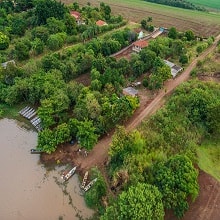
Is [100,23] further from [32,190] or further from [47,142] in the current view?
[32,190]

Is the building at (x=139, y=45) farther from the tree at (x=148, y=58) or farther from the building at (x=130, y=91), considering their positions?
the building at (x=130, y=91)

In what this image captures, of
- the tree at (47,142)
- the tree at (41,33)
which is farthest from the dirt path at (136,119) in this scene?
the tree at (41,33)

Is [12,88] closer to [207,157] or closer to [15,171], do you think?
[15,171]

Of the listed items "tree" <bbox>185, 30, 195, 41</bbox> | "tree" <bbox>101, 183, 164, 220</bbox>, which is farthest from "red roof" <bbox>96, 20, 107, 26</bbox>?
"tree" <bbox>101, 183, 164, 220</bbox>

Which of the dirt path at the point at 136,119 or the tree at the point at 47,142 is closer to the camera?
the dirt path at the point at 136,119

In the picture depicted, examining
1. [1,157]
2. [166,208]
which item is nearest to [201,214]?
[166,208]

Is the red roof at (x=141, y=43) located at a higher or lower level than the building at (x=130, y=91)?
higher

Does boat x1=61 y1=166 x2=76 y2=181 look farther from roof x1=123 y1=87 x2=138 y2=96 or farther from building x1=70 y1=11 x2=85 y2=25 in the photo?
building x1=70 y1=11 x2=85 y2=25
